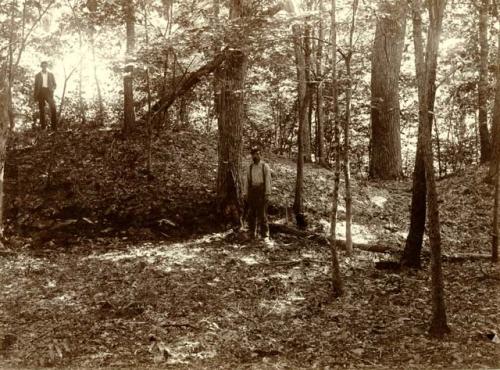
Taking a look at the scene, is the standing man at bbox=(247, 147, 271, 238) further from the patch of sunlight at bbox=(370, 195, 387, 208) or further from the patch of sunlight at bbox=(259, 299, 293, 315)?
the patch of sunlight at bbox=(370, 195, 387, 208)

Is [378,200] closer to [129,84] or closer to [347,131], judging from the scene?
[347,131]

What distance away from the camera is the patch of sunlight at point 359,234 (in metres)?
11.1

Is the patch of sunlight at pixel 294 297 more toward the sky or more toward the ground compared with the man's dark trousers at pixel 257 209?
more toward the ground

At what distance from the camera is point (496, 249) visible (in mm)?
9125

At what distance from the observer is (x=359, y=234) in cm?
1152

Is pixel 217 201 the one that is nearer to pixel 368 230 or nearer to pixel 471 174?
pixel 368 230

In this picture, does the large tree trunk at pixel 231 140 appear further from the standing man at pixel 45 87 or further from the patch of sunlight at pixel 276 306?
the standing man at pixel 45 87

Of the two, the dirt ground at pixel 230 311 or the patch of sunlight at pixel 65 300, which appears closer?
the dirt ground at pixel 230 311

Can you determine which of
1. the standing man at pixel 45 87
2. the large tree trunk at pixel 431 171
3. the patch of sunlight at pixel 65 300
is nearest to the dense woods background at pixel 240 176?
the large tree trunk at pixel 431 171

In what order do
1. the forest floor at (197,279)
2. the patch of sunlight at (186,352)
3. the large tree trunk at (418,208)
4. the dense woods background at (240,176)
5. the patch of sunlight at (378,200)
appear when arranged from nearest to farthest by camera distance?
the patch of sunlight at (186,352) → the forest floor at (197,279) → the dense woods background at (240,176) → the large tree trunk at (418,208) → the patch of sunlight at (378,200)

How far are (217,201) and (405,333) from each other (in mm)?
6201

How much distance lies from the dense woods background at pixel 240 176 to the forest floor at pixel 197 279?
54 mm

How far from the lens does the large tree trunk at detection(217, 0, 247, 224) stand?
11875mm

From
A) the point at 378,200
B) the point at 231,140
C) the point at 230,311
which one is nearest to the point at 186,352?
the point at 230,311
